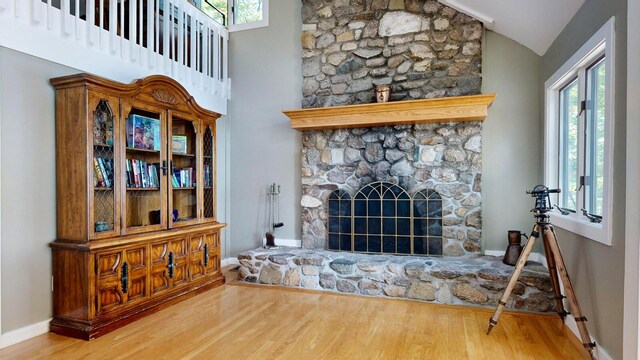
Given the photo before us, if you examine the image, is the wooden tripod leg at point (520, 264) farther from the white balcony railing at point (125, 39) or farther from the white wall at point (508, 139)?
the white balcony railing at point (125, 39)

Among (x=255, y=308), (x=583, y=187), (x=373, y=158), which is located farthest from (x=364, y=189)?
(x=583, y=187)

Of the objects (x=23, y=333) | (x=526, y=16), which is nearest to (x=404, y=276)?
(x=526, y=16)

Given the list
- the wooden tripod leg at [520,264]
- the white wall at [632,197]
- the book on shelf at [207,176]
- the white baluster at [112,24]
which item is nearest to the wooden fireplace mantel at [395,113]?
the book on shelf at [207,176]

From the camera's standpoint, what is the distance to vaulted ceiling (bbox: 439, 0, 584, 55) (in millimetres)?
2883

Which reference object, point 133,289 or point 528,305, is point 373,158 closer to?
point 528,305

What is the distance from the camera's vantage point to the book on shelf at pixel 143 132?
3.26 meters

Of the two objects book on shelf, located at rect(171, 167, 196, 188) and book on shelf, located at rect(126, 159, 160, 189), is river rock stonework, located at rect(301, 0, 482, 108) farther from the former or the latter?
book on shelf, located at rect(126, 159, 160, 189)

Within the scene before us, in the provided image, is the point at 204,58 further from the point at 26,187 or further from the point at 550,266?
the point at 550,266

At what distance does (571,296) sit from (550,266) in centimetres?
38

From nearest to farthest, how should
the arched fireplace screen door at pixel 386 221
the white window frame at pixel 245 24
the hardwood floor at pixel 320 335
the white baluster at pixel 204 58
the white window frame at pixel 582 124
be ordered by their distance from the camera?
the white window frame at pixel 582 124, the hardwood floor at pixel 320 335, the arched fireplace screen door at pixel 386 221, the white baluster at pixel 204 58, the white window frame at pixel 245 24

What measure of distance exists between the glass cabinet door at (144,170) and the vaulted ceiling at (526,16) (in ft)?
11.1

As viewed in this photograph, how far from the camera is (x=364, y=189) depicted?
172 inches

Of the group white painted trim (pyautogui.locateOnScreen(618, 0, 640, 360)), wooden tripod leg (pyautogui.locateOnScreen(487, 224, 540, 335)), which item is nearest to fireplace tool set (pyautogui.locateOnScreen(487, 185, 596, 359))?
wooden tripod leg (pyautogui.locateOnScreen(487, 224, 540, 335))

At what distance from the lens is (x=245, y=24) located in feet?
16.6
